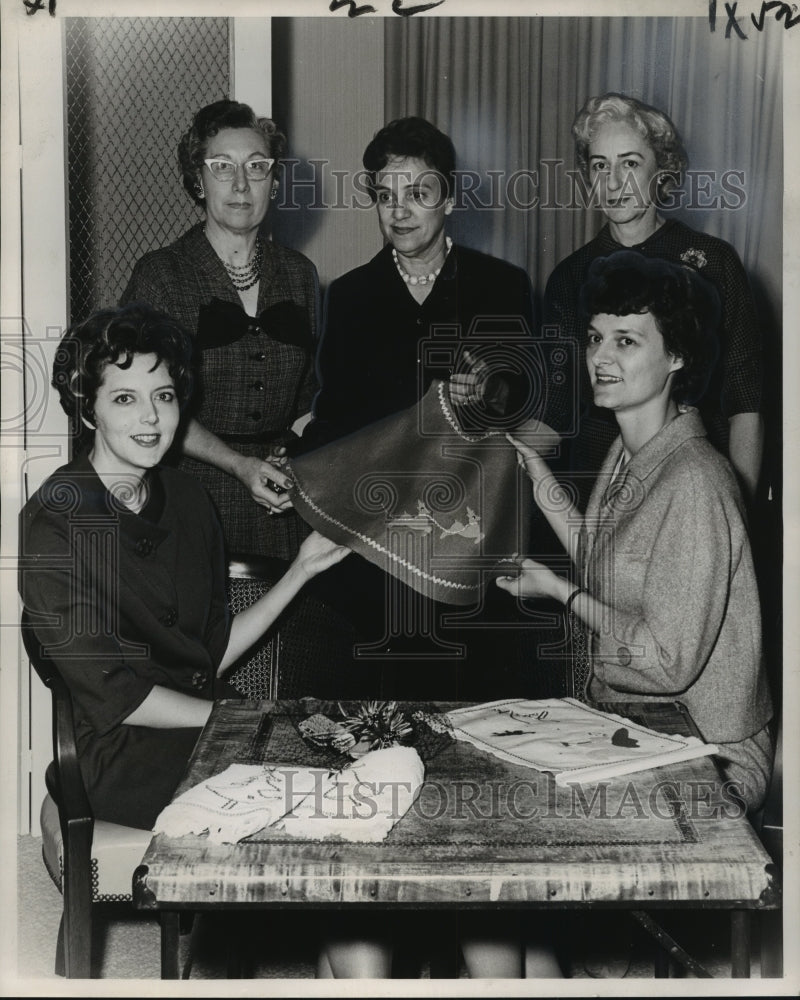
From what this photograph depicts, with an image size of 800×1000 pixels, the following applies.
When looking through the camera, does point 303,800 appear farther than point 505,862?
Yes

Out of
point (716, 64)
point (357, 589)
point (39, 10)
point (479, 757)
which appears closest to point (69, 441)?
point (357, 589)

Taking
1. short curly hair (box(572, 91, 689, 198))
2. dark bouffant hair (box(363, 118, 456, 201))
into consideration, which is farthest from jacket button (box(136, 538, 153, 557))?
short curly hair (box(572, 91, 689, 198))

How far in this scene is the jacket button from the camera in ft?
8.87

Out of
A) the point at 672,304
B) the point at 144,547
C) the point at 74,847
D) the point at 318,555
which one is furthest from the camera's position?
the point at 318,555

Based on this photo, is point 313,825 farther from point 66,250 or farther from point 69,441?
point 66,250

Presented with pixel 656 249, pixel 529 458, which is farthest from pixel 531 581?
pixel 656 249

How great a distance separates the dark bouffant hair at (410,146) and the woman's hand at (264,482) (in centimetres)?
72

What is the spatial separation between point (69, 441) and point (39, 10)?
0.97 m

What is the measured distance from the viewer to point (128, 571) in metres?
2.70

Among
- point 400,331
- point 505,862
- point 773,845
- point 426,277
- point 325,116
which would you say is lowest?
point 773,845

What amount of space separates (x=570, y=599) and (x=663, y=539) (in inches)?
12.1

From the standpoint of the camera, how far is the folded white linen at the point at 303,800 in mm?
1952

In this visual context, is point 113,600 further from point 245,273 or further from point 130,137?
point 130,137

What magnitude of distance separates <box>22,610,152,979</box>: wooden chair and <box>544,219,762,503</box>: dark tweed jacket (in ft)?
4.29
